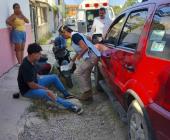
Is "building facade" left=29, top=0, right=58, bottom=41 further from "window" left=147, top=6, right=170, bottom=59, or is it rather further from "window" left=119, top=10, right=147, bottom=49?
"window" left=147, top=6, right=170, bottom=59

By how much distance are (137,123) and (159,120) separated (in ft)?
2.11

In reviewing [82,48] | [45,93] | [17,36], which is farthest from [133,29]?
[17,36]

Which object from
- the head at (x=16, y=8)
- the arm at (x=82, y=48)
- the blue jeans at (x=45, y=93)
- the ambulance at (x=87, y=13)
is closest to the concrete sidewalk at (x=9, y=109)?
the blue jeans at (x=45, y=93)

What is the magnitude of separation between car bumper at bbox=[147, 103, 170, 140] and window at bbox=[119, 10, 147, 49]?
1080mm

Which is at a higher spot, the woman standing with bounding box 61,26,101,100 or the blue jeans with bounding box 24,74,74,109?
the woman standing with bounding box 61,26,101,100

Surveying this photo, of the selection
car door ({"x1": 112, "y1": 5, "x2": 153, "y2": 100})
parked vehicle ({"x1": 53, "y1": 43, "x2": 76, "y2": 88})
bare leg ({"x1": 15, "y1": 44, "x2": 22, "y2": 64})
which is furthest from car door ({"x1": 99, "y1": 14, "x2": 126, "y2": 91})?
bare leg ({"x1": 15, "y1": 44, "x2": 22, "y2": 64})

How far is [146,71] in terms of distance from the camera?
3.49m

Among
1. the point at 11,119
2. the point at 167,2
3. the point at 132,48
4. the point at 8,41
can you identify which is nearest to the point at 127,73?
the point at 132,48

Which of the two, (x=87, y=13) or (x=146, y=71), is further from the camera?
(x=87, y=13)

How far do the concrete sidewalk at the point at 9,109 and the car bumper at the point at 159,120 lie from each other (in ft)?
6.75

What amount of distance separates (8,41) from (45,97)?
3.61 m

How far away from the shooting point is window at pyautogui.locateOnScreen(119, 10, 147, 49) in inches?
166

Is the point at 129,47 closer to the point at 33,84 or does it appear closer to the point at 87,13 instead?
the point at 33,84

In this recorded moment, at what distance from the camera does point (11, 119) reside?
209 inches
